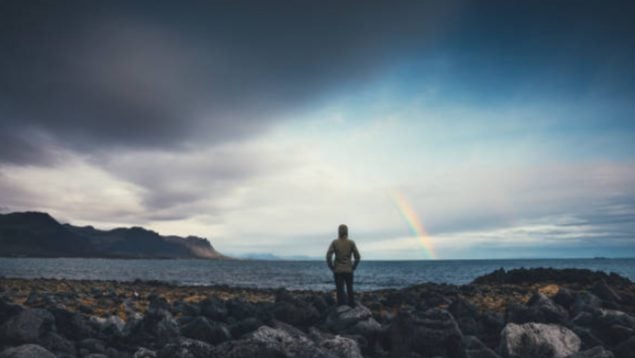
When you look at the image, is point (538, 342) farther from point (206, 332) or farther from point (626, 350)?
point (206, 332)

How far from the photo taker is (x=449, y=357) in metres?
8.67

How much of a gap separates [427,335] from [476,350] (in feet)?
3.24

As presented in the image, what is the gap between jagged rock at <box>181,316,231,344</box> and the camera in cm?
1023

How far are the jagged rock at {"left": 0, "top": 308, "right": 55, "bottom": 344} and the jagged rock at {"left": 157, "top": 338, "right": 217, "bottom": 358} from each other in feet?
13.3

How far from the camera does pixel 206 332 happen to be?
1032 cm

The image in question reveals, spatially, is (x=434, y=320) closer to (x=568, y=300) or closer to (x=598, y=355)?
(x=598, y=355)

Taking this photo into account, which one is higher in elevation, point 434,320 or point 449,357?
point 434,320

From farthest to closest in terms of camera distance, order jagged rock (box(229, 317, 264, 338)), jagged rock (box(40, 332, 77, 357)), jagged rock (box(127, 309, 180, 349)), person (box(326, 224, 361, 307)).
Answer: person (box(326, 224, 361, 307)) < jagged rock (box(229, 317, 264, 338)) < jagged rock (box(127, 309, 180, 349)) < jagged rock (box(40, 332, 77, 357))

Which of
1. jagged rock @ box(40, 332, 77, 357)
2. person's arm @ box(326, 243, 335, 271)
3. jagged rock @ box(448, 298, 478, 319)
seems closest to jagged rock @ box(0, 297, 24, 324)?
jagged rock @ box(40, 332, 77, 357)

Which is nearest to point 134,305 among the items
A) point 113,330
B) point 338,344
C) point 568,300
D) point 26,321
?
point 113,330

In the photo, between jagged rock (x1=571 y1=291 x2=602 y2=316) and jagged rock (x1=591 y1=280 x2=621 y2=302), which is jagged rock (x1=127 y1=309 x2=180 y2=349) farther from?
jagged rock (x1=591 y1=280 x2=621 y2=302)

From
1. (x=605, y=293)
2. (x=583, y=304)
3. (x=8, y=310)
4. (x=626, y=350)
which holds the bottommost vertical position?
(x=626, y=350)

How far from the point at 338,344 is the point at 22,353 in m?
5.35

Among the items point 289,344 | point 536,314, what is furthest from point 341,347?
point 536,314
